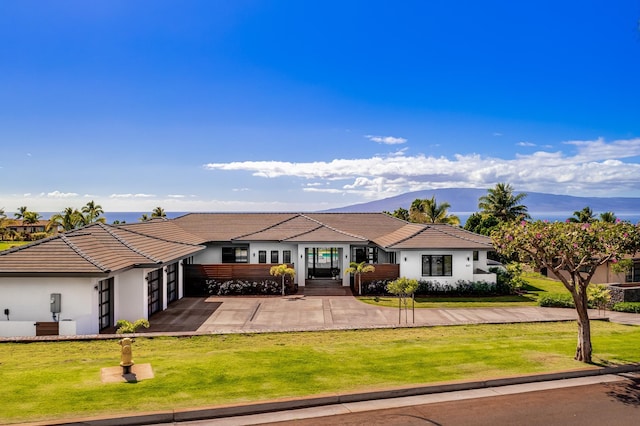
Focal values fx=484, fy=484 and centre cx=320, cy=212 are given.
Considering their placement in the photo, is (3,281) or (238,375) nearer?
(238,375)

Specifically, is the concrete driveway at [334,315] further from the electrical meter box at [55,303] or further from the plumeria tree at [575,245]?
the plumeria tree at [575,245]

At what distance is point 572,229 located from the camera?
44.9 ft

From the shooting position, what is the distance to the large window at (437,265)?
31734 mm

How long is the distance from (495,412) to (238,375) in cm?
622

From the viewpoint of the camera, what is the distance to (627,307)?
90.2 feet

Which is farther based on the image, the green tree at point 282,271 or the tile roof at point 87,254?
the green tree at point 282,271

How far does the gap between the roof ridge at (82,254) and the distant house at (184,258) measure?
0.05 meters

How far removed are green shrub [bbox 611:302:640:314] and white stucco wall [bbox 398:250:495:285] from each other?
26.9 feet

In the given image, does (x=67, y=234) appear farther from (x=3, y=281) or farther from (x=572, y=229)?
(x=572, y=229)

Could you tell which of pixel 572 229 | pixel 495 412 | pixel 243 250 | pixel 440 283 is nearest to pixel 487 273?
pixel 440 283

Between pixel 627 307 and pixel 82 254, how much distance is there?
2855 cm

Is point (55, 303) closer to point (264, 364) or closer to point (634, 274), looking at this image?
point (264, 364)

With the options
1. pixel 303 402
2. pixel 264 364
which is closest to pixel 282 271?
pixel 264 364

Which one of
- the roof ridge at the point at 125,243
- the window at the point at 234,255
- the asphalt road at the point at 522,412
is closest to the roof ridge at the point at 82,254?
the roof ridge at the point at 125,243
